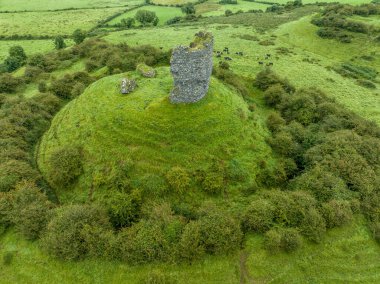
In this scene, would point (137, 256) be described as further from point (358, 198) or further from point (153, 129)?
point (358, 198)

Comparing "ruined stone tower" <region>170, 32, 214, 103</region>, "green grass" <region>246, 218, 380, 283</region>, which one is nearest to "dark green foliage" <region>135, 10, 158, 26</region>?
"ruined stone tower" <region>170, 32, 214, 103</region>

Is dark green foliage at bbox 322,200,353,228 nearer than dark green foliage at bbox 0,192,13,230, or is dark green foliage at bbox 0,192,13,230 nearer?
dark green foliage at bbox 322,200,353,228

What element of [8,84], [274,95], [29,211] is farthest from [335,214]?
[8,84]

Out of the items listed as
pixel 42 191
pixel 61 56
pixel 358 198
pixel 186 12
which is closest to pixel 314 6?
pixel 186 12

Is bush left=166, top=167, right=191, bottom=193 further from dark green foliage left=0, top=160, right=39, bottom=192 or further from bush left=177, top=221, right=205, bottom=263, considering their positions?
dark green foliage left=0, top=160, right=39, bottom=192

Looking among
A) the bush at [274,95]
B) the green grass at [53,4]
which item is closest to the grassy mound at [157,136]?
the bush at [274,95]
